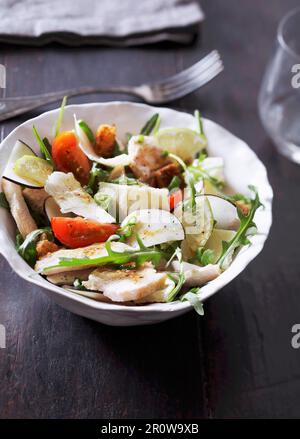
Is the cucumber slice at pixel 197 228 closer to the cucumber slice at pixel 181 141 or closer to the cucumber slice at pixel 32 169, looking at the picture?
the cucumber slice at pixel 181 141

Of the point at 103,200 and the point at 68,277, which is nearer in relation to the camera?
the point at 68,277

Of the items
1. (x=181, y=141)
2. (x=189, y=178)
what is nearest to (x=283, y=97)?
(x=181, y=141)

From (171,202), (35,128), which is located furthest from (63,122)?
(171,202)

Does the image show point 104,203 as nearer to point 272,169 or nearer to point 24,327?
point 24,327

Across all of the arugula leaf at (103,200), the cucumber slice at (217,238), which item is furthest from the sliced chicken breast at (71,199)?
the cucumber slice at (217,238)

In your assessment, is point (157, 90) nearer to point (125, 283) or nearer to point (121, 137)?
point (121, 137)

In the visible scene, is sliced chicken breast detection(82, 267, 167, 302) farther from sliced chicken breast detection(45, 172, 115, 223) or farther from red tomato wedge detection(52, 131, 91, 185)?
red tomato wedge detection(52, 131, 91, 185)
